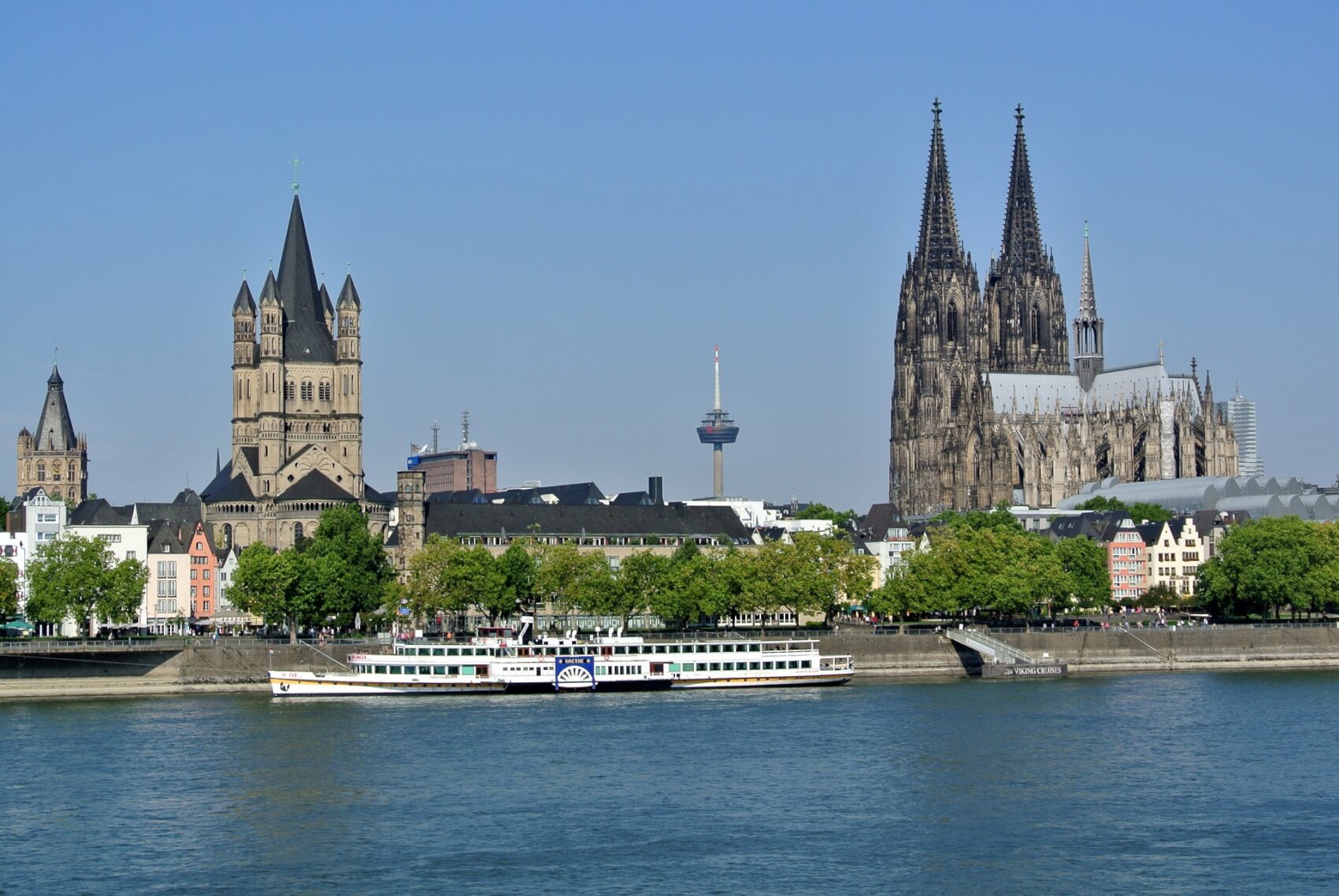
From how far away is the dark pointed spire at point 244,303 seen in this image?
14462 centimetres

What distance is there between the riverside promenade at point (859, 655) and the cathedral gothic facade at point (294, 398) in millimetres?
35698

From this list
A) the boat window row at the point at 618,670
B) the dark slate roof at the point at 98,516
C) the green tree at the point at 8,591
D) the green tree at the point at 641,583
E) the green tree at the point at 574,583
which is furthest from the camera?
the dark slate roof at the point at 98,516

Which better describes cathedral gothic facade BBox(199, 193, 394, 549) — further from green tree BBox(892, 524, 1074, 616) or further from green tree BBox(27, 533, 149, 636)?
green tree BBox(892, 524, 1074, 616)

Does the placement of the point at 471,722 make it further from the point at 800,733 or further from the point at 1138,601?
the point at 1138,601

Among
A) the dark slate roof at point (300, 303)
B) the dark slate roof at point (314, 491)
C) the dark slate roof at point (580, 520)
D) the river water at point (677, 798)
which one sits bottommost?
the river water at point (677, 798)

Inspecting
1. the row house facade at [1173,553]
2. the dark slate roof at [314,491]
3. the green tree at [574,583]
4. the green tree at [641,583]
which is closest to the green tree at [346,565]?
the dark slate roof at [314,491]

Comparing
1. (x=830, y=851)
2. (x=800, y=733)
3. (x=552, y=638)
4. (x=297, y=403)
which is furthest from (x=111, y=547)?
(x=830, y=851)

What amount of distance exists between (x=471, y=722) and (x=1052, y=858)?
32.6m

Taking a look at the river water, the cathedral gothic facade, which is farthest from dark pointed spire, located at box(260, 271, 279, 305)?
the river water

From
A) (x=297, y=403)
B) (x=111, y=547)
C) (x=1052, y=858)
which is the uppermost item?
(x=297, y=403)

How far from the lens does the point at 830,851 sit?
5291cm

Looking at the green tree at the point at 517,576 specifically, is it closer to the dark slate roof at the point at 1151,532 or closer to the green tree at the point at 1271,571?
the green tree at the point at 1271,571

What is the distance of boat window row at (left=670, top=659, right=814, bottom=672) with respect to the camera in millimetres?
97688

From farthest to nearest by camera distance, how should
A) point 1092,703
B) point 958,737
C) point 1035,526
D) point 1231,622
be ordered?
point 1035,526
point 1231,622
point 1092,703
point 958,737
